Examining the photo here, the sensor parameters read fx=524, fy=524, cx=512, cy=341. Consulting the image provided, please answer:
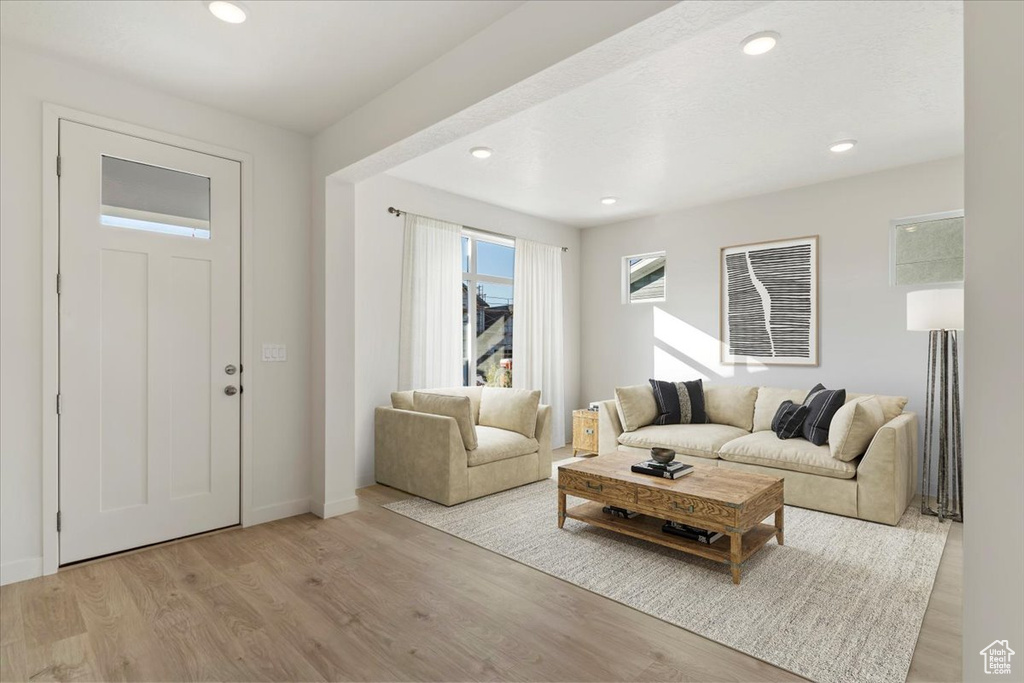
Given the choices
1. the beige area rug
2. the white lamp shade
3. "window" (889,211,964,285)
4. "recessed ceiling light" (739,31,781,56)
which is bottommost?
the beige area rug

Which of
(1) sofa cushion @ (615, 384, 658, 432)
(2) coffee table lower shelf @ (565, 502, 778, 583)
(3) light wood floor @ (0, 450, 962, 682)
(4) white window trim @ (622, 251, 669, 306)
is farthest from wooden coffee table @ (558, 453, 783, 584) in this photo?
(4) white window trim @ (622, 251, 669, 306)

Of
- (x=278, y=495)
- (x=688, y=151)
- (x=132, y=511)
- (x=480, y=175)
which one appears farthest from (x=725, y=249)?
(x=132, y=511)

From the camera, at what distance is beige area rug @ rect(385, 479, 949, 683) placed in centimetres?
204

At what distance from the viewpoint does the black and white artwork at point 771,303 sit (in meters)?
4.81

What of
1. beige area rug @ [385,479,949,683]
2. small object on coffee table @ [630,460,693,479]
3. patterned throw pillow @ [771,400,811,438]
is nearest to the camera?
beige area rug @ [385,479,949,683]

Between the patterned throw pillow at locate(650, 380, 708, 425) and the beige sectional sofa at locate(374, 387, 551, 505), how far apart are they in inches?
45.7

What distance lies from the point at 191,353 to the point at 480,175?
2656mm

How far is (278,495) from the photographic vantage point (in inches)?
140

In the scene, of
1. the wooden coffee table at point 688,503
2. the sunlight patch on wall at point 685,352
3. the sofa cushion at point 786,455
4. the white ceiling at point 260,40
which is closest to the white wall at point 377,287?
the white ceiling at point 260,40

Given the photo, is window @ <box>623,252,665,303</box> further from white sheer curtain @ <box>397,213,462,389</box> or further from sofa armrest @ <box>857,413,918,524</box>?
sofa armrest @ <box>857,413,918,524</box>

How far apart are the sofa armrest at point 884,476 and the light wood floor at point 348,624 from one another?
1.59ft

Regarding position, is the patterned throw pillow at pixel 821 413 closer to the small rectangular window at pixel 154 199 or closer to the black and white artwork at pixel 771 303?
the black and white artwork at pixel 771 303

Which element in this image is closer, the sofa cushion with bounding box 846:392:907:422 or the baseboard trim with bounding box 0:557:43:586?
the baseboard trim with bounding box 0:557:43:586

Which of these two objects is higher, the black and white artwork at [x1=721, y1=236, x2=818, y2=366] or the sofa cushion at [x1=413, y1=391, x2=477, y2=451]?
the black and white artwork at [x1=721, y1=236, x2=818, y2=366]
